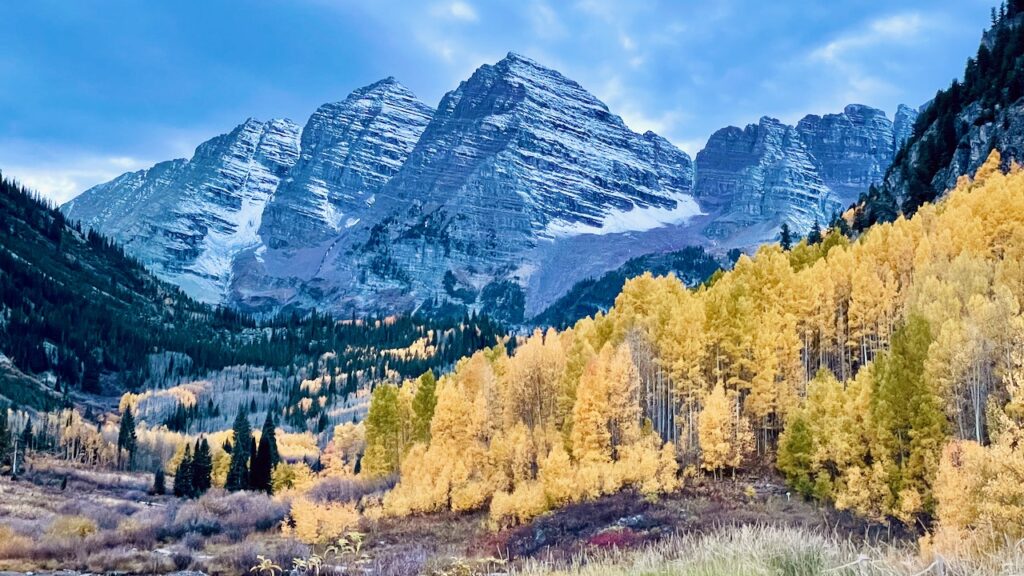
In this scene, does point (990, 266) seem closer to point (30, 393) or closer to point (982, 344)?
point (982, 344)

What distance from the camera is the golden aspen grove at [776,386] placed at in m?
39.4

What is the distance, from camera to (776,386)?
182ft

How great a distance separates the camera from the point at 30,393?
16488 cm

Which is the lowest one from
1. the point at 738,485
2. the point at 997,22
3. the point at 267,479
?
the point at 267,479

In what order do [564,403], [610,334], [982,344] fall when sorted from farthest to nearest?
[610,334]
[564,403]
[982,344]

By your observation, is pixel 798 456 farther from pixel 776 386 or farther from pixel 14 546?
pixel 14 546

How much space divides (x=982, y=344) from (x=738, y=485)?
16.2 metres

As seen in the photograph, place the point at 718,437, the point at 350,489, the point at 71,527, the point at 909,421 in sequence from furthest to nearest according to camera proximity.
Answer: the point at 350,489
the point at 71,527
the point at 718,437
the point at 909,421

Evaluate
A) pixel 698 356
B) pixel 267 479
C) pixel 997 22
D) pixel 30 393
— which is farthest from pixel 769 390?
pixel 30 393

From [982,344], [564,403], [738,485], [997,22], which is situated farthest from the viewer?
[997,22]

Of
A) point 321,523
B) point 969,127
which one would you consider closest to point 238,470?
point 321,523

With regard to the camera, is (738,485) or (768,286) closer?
(738,485)

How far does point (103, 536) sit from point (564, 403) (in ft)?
114

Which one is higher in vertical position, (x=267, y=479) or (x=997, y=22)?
(x=997, y=22)
